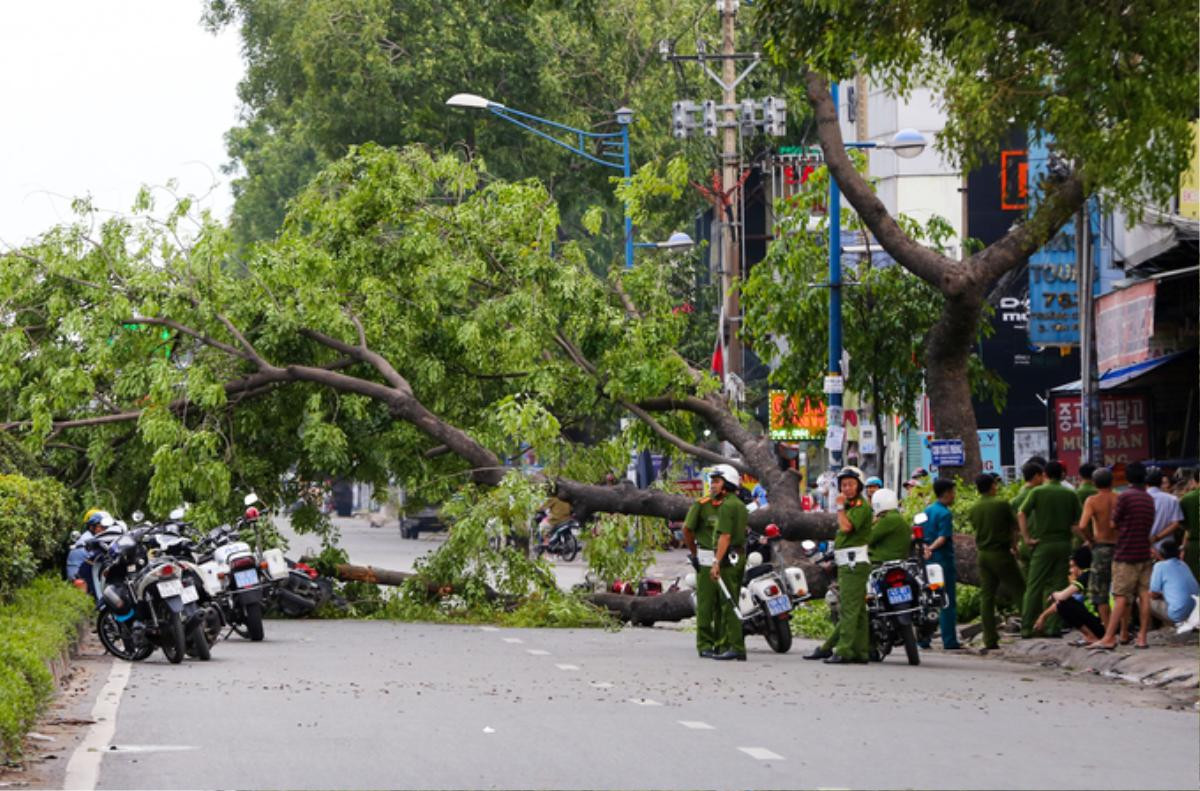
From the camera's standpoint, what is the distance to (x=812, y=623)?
22797 mm

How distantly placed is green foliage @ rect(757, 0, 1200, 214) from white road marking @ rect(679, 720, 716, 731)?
5.79m

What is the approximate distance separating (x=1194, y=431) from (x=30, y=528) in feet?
53.8

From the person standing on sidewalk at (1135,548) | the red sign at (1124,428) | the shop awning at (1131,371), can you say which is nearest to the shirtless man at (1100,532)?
the person standing on sidewalk at (1135,548)

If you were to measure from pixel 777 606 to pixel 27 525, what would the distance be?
7.01 meters

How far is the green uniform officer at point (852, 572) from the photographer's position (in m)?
17.6

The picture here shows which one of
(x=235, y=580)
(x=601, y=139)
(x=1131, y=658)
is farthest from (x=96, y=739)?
(x=601, y=139)

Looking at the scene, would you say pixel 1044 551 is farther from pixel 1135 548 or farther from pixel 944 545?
pixel 1135 548

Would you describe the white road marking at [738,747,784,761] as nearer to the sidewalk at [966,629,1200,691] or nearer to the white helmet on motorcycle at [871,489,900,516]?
the sidewalk at [966,629,1200,691]

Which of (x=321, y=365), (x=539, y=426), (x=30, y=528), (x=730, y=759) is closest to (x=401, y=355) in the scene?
(x=321, y=365)

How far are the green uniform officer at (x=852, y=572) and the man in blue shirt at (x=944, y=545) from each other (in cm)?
176

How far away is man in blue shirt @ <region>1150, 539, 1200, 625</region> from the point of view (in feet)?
58.4

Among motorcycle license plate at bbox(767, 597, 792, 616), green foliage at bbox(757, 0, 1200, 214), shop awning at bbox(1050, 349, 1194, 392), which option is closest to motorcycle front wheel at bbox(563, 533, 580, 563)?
shop awning at bbox(1050, 349, 1194, 392)

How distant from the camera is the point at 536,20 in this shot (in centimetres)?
5009

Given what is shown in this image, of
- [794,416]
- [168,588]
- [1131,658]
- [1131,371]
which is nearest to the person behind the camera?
[1131,658]
